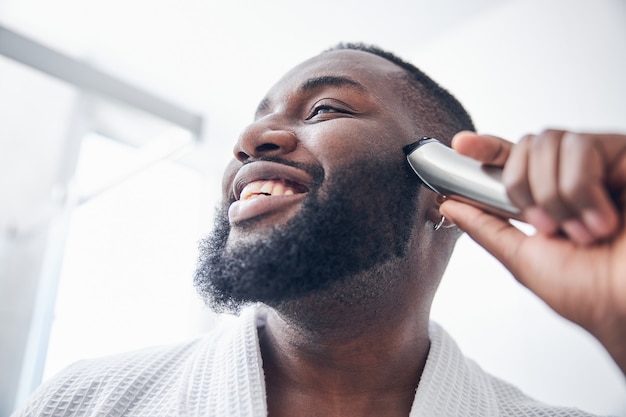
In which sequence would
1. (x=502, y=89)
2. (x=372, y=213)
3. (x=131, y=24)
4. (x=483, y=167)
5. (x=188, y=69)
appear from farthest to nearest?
(x=188, y=69)
(x=131, y=24)
(x=502, y=89)
(x=372, y=213)
(x=483, y=167)

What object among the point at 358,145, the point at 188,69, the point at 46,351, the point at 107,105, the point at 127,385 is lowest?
the point at 46,351

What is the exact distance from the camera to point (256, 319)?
0.90 meters

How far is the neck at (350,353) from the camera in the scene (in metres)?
0.73

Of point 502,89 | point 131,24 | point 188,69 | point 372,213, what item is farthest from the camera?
point 188,69

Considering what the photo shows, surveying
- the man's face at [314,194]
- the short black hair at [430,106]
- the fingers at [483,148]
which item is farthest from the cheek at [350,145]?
the fingers at [483,148]

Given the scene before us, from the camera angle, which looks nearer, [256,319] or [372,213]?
[372,213]

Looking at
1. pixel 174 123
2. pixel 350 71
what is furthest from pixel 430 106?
pixel 174 123

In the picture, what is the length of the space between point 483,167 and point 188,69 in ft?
4.16

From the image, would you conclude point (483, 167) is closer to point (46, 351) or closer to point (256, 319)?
point (256, 319)

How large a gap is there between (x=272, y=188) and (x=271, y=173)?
21 mm

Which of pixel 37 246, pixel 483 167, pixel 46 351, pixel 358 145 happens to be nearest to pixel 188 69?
pixel 37 246

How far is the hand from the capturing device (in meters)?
0.40

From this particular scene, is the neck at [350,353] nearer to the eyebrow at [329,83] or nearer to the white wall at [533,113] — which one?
the eyebrow at [329,83]

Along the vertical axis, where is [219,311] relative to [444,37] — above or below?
below
